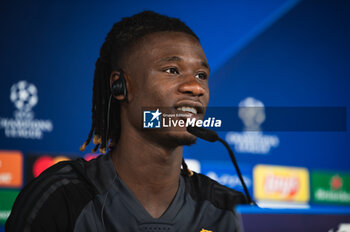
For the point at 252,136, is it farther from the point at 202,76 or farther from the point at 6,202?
the point at 6,202

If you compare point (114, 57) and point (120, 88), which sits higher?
point (114, 57)

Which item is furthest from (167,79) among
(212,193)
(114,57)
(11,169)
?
(11,169)

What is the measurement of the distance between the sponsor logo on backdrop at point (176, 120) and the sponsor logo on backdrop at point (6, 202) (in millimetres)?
1440

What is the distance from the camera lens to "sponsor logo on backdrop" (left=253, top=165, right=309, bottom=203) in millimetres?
2197

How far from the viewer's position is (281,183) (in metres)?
2.21

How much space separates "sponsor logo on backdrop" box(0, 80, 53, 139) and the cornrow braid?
1.02 meters

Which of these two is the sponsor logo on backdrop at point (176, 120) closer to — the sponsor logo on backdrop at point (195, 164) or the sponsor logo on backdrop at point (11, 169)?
the sponsor logo on backdrop at point (195, 164)

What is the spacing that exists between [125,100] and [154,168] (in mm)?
207

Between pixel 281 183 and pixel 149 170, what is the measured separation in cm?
130

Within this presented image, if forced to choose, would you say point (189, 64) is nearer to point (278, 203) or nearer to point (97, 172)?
point (97, 172)

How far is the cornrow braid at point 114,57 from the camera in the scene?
1.20 metres

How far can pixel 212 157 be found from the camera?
2.17 meters

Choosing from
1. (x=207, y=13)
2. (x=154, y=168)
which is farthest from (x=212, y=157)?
(x=154, y=168)

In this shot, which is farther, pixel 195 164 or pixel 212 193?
pixel 195 164
